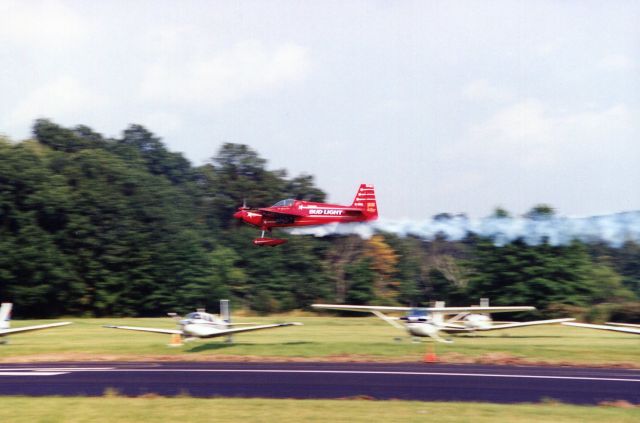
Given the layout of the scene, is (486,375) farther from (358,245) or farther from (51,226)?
(358,245)

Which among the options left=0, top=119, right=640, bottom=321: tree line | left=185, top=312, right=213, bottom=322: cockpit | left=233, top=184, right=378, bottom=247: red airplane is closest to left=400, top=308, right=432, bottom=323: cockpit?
left=233, top=184, right=378, bottom=247: red airplane

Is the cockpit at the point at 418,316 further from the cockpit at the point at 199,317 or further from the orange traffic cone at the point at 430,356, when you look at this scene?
the cockpit at the point at 199,317

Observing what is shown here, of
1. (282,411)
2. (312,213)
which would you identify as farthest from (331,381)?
(312,213)

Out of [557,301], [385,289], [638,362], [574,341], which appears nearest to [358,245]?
[385,289]

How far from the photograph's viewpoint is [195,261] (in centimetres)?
7912

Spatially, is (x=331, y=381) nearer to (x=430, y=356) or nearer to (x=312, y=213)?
(x=430, y=356)

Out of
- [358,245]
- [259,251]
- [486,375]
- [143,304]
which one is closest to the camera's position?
[486,375]

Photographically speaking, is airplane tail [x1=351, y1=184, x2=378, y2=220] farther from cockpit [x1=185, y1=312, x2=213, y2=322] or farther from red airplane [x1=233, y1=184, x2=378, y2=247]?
cockpit [x1=185, y1=312, x2=213, y2=322]

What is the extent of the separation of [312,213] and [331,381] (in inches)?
574

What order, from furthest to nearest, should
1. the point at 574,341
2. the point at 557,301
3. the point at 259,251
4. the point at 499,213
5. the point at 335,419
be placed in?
the point at 259,251, the point at 499,213, the point at 557,301, the point at 574,341, the point at 335,419

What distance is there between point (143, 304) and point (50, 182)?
15011 mm

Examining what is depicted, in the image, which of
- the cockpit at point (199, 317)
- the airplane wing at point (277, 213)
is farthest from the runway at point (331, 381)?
the airplane wing at point (277, 213)

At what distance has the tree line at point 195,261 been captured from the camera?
69.9 meters

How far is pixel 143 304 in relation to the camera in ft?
253
